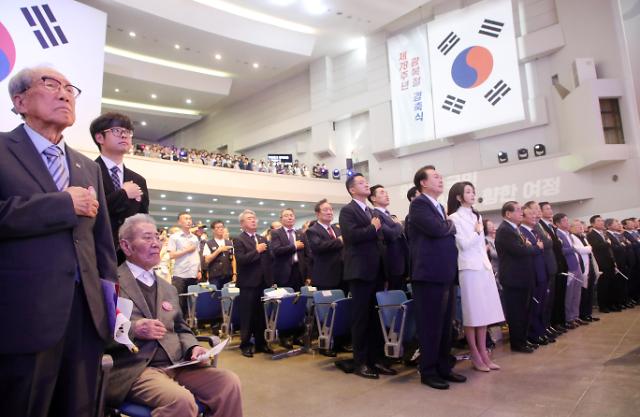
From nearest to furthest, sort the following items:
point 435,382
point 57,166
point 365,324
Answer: point 57,166 → point 435,382 → point 365,324

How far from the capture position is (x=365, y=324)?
3428 millimetres

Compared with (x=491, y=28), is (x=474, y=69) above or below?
below

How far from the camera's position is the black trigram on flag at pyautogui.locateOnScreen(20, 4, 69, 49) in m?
11.1

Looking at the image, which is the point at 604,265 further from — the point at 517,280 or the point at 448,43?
the point at 448,43

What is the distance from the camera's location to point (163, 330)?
178 centimetres

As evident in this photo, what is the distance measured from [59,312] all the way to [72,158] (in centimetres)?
58

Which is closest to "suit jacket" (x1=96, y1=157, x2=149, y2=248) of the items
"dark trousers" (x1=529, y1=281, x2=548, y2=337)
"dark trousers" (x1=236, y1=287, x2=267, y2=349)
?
"dark trousers" (x1=236, y1=287, x2=267, y2=349)

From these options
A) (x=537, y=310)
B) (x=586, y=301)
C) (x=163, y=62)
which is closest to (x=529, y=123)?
(x=586, y=301)

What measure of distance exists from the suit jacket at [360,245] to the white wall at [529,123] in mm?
7873

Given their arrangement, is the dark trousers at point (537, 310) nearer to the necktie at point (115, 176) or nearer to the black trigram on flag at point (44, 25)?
the necktie at point (115, 176)

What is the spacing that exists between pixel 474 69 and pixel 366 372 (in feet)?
44.3

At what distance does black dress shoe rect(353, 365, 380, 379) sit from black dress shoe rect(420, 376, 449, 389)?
41cm

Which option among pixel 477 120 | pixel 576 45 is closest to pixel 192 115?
pixel 477 120

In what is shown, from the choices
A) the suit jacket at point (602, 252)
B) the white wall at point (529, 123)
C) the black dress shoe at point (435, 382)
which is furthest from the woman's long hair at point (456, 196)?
the white wall at point (529, 123)
